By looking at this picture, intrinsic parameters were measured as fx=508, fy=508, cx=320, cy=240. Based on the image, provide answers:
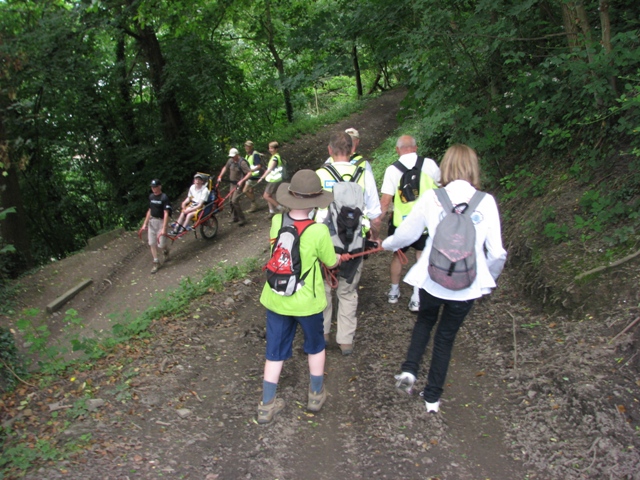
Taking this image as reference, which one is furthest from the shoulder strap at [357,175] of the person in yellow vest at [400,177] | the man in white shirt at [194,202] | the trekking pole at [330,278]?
the man in white shirt at [194,202]

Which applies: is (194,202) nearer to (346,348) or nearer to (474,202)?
(346,348)

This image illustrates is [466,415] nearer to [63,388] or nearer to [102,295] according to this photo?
[63,388]

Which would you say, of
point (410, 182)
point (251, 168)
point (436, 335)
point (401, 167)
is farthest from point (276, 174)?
point (436, 335)

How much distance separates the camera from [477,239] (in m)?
3.45

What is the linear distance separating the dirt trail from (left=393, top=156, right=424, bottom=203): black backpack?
141cm

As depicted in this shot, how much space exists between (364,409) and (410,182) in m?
2.13

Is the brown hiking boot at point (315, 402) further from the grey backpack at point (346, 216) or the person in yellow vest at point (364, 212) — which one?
the grey backpack at point (346, 216)

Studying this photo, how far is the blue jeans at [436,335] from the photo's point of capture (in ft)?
11.8

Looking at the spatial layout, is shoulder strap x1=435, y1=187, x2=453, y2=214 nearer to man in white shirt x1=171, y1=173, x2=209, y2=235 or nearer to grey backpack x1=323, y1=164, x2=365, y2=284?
grey backpack x1=323, y1=164, x2=365, y2=284

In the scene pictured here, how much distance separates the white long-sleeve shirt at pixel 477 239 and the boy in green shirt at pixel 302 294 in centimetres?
66

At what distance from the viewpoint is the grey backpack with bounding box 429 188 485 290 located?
3.37m

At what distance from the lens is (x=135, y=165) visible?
17.9 metres

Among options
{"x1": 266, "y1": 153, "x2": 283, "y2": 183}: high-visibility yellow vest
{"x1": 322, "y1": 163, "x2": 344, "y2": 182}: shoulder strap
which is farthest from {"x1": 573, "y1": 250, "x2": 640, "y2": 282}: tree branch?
{"x1": 266, "y1": 153, "x2": 283, "y2": 183}: high-visibility yellow vest

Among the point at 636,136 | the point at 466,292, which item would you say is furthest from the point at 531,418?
the point at 636,136
